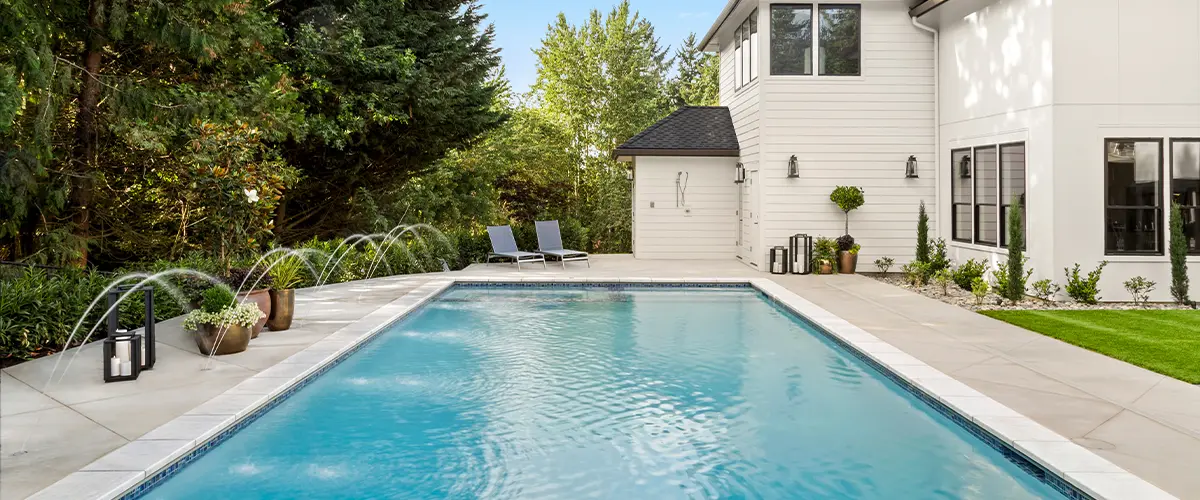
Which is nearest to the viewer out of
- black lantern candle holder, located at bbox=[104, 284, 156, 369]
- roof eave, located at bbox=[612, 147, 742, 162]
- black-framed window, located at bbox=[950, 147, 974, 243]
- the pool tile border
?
the pool tile border

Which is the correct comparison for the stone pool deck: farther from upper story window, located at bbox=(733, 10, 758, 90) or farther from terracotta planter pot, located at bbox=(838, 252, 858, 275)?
upper story window, located at bbox=(733, 10, 758, 90)

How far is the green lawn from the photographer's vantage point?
6.01 metres

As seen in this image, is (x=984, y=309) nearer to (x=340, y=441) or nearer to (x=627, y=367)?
(x=627, y=367)

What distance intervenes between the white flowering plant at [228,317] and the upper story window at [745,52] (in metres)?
9.67

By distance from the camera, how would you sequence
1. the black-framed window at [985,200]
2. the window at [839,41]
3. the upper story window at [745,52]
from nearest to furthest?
the black-framed window at [985,200] → the window at [839,41] → the upper story window at [745,52]

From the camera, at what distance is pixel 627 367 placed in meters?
6.80

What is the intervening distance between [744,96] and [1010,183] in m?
5.06

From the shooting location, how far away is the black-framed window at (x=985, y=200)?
462 inches

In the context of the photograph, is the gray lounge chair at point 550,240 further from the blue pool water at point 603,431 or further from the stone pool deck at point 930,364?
the blue pool water at point 603,431

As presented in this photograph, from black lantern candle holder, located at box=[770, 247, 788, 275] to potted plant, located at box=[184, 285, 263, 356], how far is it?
8.83 m

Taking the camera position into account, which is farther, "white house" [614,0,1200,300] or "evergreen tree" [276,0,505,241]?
"evergreen tree" [276,0,505,241]

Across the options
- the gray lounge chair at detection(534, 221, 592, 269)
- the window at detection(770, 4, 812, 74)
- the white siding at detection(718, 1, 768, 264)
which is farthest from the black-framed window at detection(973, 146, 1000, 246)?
the gray lounge chair at detection(534, 221, 592, 269)

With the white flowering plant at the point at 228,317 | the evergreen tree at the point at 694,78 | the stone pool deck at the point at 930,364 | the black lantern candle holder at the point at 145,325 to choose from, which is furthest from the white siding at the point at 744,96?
the evergreen tree at the point at 694,78

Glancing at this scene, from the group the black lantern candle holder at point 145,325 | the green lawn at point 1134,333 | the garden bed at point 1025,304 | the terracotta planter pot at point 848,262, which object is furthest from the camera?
the terracotta planter pot at point 848,262
